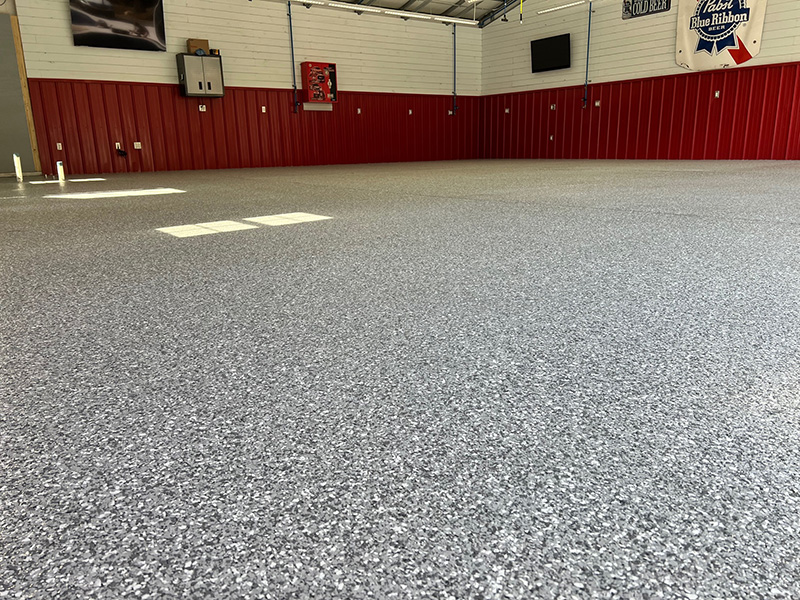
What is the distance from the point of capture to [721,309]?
170 centimetres

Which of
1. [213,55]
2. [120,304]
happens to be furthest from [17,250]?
[213,55]

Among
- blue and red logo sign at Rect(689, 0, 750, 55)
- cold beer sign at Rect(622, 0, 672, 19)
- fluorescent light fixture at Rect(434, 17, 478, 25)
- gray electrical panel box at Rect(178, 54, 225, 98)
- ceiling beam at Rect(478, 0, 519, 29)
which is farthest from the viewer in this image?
ceiling beam at Rect(478, 0, 519, 29)

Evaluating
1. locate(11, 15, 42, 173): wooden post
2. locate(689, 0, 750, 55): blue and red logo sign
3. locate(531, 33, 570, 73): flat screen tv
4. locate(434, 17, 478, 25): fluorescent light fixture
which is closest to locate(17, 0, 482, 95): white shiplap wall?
locate(11, 15, 42, 173): wooden post

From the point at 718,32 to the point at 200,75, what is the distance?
1146cm

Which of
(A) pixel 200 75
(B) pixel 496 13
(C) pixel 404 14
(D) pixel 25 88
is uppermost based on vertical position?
(B) pixel 496 13

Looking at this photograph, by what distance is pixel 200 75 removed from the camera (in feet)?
42.0

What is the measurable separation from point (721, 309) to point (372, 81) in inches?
610

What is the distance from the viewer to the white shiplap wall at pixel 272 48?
1158 cm

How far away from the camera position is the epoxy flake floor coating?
0.67m

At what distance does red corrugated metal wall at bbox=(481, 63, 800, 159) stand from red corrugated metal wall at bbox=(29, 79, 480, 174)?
Result: 230 cm

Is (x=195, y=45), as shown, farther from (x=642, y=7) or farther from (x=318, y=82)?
(x=642, y=7)

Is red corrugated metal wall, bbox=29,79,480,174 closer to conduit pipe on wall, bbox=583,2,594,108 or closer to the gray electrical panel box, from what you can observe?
the gray electrical panel box

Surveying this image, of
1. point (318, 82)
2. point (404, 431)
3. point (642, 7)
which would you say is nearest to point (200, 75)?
point (318, 82)

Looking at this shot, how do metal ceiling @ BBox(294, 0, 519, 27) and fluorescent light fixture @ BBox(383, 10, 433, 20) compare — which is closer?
fluorescent light fixture @ BBox(383, 10, 433, 20)
